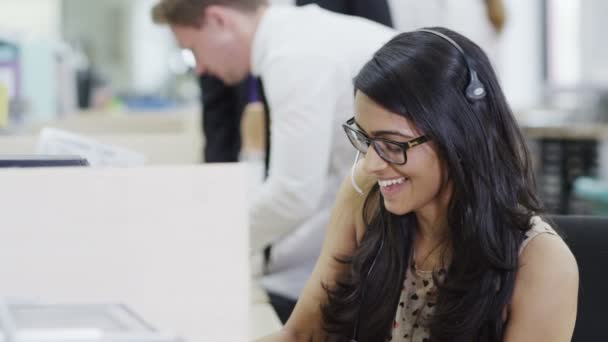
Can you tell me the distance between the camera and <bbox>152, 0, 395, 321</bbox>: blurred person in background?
1812 mm

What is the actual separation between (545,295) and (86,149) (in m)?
0.78

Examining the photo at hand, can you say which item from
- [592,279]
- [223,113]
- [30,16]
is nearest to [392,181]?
[592,279]

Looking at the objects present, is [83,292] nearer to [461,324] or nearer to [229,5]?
[461,324]

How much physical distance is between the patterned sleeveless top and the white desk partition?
1.80ft

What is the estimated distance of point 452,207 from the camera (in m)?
1.28

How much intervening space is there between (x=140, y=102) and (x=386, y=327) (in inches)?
273

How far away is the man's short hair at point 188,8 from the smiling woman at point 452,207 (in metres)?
0.80

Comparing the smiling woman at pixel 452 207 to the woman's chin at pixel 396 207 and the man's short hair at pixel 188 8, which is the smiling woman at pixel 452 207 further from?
the man's short hair at pixel 188 8

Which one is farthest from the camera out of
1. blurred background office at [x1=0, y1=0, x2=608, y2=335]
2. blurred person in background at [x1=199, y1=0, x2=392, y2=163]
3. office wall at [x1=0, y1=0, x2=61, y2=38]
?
office wall at [x1=0, y1=0, x2=61, y2=38]

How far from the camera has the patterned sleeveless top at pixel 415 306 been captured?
1.31 meters

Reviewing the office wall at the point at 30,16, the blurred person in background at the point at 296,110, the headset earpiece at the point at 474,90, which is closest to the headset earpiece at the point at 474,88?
the headset earpiece at the point at 474,90

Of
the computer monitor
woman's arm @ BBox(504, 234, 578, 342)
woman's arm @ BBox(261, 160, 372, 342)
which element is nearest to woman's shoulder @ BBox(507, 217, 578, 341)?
woman's arm @ BBox(504, 234, 578, 342)

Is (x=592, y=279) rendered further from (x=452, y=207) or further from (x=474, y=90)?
(x=474, y=90)

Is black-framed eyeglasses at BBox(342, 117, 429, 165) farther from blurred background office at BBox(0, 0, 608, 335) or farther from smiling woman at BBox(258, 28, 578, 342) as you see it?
blurred background office at BBox(0, 0, 608, 335)
